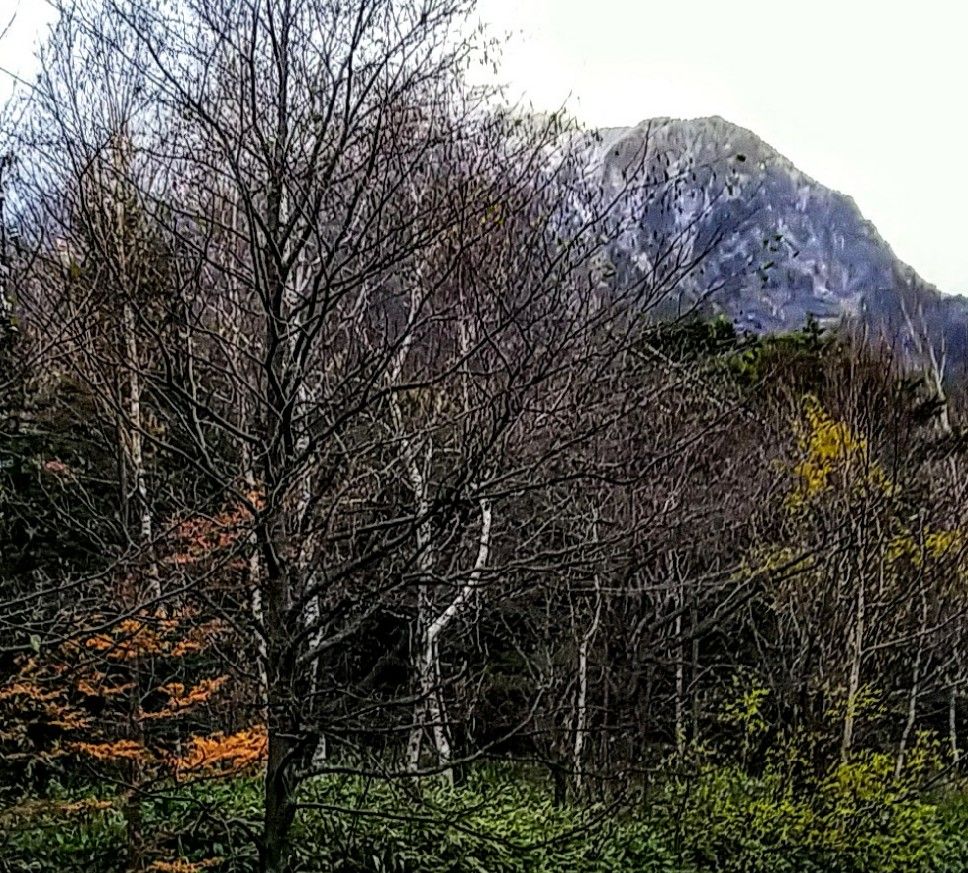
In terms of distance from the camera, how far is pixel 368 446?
331 cm

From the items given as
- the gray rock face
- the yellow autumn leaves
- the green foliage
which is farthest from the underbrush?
the gray rock face

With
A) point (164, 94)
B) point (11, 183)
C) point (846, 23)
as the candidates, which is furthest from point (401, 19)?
point (846, 23)

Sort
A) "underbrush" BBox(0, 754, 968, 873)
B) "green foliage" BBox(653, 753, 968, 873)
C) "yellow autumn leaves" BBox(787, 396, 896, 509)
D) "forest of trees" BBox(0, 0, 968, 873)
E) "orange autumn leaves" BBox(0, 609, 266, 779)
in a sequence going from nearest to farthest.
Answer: "forest of trees" BBox(0, 0, 968, 873) → "orange autumn leaves" BBox(0, 609, 266, 779) → "underbrush" BBox(0, 754, 968, 873) → "green foliage" BBox(653, 753, 968, 873) → "yellow autumn leaves" BBox(787, 396, 896, 509)

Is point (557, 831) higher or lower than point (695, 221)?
lower

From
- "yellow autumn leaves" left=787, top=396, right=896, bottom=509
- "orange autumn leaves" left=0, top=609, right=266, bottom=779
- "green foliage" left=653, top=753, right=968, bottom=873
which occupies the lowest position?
"green foliage" left=653, top=753, right=968, bottom=873

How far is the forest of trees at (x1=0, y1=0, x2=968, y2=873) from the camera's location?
311 cm

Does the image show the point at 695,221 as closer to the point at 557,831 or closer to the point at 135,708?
the point at 135,708

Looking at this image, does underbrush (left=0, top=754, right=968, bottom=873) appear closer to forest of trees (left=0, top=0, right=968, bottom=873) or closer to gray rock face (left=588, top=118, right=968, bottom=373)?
forest of trees (left=0, top=0, right=968, bottom=873)

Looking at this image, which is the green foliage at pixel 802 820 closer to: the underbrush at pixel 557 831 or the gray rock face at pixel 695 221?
the underbrush at pixel 557 831

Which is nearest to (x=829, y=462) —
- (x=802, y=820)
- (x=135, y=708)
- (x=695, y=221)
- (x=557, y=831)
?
(x=802, y=820)

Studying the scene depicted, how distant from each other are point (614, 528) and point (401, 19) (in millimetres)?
2204

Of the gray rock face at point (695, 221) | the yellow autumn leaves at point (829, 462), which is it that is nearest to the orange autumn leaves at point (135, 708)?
the gray rock face at point (695, 221)

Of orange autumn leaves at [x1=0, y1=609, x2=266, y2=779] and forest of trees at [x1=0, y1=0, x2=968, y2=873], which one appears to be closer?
forest of trees at [x1=0, y1=0, x2=968, y2=873]

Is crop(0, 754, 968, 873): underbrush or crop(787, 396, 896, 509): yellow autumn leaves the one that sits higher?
crop(787, 396, 896, 509): yellow autumn leaves
